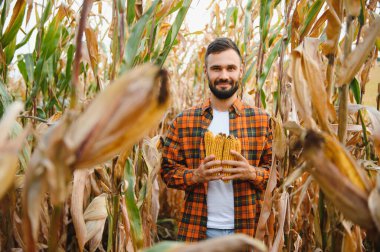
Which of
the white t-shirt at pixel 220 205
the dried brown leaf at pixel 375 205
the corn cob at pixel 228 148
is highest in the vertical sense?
the corn cob at pixel 228 148

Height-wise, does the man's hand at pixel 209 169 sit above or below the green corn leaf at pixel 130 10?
below

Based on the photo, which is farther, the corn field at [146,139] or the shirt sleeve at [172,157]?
the shirt sleeve at [172,157]

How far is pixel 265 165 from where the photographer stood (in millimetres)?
1381

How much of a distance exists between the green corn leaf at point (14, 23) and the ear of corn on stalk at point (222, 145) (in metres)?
0.63

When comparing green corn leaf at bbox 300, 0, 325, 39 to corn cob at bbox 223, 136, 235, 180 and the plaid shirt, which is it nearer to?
corn cob at bbox 223, 136, 235, 180

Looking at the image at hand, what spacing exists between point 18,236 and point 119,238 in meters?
0.26

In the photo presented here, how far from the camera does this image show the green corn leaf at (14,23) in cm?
95

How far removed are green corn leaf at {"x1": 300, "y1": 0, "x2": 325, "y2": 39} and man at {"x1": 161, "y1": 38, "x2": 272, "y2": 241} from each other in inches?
19.3

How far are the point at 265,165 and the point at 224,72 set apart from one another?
384 millimetres

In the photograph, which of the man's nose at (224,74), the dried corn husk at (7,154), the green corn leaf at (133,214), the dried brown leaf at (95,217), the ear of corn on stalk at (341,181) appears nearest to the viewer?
the dried corn husk at (7,154)

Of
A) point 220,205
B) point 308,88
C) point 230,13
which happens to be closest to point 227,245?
point 308,88

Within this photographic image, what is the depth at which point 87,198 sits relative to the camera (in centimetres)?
129

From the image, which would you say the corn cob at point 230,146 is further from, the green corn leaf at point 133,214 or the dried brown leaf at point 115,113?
the dried brown leaf at point 115,113

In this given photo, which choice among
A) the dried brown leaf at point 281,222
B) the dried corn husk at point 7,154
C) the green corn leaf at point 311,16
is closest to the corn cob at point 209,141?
the dried brown leaf at point 281,222
